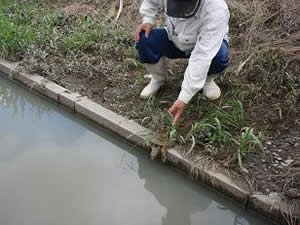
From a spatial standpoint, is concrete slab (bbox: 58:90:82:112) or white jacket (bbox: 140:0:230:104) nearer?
white jacket (bbox: 140:0:230:104)

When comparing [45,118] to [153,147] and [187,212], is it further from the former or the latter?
[187,212]

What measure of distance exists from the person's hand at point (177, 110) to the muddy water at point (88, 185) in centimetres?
37

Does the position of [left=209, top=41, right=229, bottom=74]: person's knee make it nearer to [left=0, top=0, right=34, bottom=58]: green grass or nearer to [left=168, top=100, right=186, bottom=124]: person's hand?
[left=168, top=100, right=186, bottom=124]: person's hand

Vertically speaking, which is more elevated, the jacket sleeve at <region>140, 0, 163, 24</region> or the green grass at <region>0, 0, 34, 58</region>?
the jacket sleeve at <region>140, 0, 163, 24</region>

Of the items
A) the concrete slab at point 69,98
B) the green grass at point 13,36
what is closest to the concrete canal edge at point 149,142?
the concrete slab at point 69,98

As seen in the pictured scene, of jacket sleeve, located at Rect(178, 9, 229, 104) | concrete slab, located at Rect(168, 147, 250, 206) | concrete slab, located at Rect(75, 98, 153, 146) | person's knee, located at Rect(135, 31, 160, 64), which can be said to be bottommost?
concrete slab, located at Rect(75, 98, 153, 146)

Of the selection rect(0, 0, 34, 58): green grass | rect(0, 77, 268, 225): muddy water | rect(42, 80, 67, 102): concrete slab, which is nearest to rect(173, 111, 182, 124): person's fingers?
rect(0, 77, 268, 225): muddy water

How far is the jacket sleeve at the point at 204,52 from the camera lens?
2885mm

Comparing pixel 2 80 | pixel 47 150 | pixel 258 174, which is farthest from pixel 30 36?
pixel 258 174

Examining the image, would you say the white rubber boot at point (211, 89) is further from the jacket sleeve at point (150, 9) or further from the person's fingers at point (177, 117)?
the jacket sleeve at point (150, 9)

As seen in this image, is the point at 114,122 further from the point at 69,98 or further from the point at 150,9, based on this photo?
the point at 150,9

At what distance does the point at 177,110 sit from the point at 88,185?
2.63 feet

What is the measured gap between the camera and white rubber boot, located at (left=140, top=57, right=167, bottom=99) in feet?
11.4

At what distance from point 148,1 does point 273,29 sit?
4.80ft
